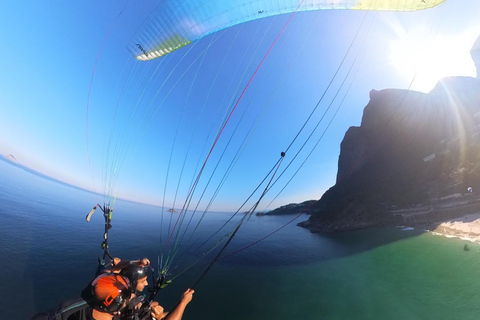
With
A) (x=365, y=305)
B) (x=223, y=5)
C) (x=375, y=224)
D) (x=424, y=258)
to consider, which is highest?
(x=223, y=5)

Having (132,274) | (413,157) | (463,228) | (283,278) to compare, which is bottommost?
(283,278)

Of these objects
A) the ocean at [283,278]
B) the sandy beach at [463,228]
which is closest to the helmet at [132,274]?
the ocean at [283,278]

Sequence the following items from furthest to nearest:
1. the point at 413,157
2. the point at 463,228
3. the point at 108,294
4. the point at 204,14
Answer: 1. the point at 413,157
2. the point at 463,228
3. the point at 204,14
4. the point at 108,294

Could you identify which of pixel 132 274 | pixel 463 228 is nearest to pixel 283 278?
pixel 132 274

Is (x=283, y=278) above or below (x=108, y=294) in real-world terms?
below

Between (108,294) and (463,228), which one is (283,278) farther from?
(463,228)

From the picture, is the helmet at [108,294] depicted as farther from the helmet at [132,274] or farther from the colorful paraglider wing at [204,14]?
the colorful paraglider wing at [204,14]

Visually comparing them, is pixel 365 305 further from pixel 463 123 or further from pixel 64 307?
pixel 463 123

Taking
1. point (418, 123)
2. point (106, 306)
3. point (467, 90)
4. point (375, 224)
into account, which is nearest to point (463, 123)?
point (418, 123)

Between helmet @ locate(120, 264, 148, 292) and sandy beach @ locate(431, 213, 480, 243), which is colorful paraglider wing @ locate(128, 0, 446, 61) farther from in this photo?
sandy beach @ locate(431, 213, 480, 243)
